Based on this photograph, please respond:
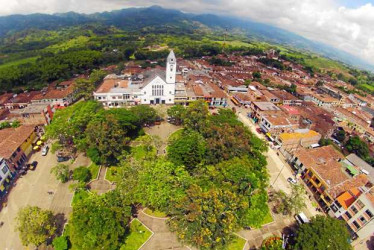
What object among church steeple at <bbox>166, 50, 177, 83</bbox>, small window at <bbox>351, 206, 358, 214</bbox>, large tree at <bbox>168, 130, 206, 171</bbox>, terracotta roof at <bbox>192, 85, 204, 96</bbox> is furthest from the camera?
terracotta roof at <bbox>192, 85, 204, 96</bbox>

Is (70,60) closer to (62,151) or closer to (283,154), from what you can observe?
(62,151)

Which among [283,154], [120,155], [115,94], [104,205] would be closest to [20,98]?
[115,94]

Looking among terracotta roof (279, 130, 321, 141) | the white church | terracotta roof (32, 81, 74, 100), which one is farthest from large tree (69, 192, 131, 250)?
terracotta roof (32, 81, 74, 100)

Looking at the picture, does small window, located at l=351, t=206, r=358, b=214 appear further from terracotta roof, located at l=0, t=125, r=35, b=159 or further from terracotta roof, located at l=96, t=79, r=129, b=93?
terracotta roof, located at l=96, t=79, r=129, b=93

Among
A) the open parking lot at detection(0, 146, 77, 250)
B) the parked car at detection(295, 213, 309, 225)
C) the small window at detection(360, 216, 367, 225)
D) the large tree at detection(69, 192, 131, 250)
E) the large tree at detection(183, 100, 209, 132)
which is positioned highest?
the large tree at detection(183, 100, 209, 132)

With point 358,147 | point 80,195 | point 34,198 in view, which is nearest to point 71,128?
point 34,198

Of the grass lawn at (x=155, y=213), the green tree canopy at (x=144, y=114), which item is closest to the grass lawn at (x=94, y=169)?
the grass lawn at (x=155, y=213)
